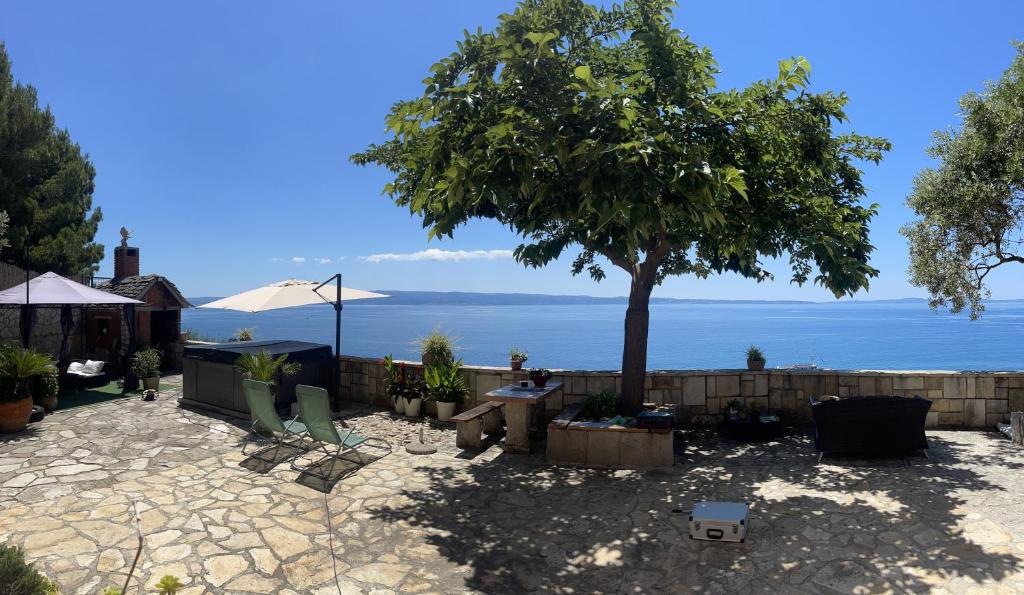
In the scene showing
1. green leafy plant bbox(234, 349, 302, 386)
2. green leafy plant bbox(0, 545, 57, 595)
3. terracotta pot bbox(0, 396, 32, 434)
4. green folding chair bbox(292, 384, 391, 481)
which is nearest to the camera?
green leafy plant bbox(0, 545, 57, 595)

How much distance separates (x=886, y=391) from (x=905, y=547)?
507 cm

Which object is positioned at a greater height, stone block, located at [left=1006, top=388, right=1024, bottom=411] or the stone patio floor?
stone block, located at [left=1006, top=388, right=1024, bottom=411]

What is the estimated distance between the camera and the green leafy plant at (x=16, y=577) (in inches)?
92.3

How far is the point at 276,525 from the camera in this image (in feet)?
17.5

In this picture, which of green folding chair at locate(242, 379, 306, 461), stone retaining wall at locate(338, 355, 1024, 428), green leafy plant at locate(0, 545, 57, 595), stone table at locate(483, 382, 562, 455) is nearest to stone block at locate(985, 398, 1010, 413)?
stone retaining wall at locate(338, 355, 1024, 428)

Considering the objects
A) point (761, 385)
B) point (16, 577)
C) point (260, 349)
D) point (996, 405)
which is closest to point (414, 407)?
point (260, 349)

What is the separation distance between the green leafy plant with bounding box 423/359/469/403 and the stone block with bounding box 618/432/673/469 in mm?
3509

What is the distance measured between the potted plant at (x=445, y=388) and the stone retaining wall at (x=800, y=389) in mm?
672

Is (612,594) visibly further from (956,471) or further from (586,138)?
(956,471)

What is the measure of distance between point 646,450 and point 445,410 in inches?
149

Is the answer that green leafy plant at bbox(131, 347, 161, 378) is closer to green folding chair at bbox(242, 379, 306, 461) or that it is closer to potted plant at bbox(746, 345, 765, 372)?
green folding chair at bbox(242, 379, 306, 461)

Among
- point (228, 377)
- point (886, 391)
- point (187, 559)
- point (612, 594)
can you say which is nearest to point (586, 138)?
point (612, 594)

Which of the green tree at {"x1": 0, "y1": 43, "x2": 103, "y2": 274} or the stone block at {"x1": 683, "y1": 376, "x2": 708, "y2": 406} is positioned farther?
the green tree at {"x1": 0, "y1": 43, "x2": 103, "y2": 274}

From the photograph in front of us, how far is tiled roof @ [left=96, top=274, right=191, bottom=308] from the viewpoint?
1553cm
